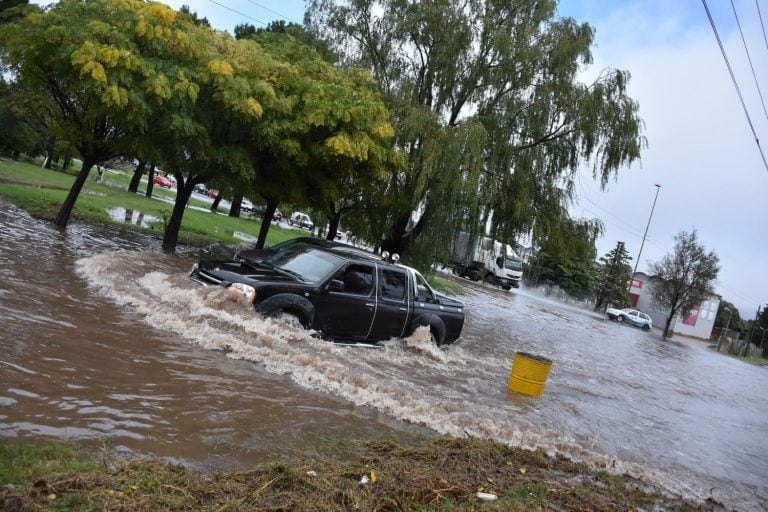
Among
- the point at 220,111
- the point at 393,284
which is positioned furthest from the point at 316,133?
the point at 393,284

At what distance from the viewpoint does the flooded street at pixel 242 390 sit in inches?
204

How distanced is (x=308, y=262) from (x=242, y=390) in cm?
365

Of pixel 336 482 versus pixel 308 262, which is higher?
pixel 308 262

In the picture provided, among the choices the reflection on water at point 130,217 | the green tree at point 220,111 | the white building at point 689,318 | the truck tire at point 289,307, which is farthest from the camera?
the white building at point 689,318

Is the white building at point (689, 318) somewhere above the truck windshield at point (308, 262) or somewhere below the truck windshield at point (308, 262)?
above

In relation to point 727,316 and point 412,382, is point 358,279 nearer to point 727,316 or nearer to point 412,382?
point 412,382

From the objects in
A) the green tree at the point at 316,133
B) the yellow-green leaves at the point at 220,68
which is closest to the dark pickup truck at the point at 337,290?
the green tree at the point at 316,133

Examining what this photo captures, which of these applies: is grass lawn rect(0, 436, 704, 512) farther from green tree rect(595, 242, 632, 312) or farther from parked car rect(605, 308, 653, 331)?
green tree rect(595, 242, 632, 312)

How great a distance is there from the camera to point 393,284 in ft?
35.3

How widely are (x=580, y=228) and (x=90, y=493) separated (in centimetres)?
1913

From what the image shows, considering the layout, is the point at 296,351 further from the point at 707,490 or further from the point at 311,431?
the point at 707,490

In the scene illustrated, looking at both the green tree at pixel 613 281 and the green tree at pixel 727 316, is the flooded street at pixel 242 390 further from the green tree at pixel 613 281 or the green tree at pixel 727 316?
the green tree at pixel 727 316

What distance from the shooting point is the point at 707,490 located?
757cm

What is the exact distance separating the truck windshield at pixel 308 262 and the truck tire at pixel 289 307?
1.70ft
